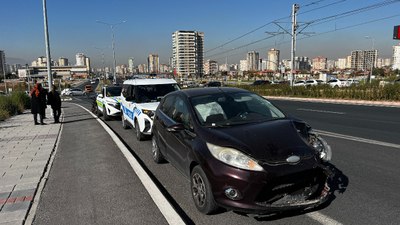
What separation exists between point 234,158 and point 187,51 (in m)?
94.4

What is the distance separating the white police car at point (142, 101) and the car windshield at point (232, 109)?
11.1 feet

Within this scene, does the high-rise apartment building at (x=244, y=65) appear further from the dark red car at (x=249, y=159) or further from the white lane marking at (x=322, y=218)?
the white lane marking at (x=322, y=218)

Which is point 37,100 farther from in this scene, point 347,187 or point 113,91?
point 347,187

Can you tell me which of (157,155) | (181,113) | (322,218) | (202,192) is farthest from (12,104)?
(322,218)

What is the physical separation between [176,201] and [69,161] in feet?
11.3

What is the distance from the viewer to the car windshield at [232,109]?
4613mm

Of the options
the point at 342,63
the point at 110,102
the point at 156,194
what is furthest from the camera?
the point at 342,63

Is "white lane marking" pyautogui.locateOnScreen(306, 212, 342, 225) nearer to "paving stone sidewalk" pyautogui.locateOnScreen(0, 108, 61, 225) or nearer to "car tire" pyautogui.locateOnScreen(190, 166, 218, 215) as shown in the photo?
"car tire" pyautogui.locateOnScreen(190, 166, 218, 215)

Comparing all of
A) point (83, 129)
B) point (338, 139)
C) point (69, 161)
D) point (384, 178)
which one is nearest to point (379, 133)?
point (338, 139)

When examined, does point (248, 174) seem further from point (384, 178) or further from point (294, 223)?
point (384, 178)

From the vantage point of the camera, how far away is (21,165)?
6.64m

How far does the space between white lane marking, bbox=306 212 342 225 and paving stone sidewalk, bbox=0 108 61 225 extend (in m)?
3.59

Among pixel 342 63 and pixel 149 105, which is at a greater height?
pixel 342 63

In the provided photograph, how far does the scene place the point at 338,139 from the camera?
27.2 feet
